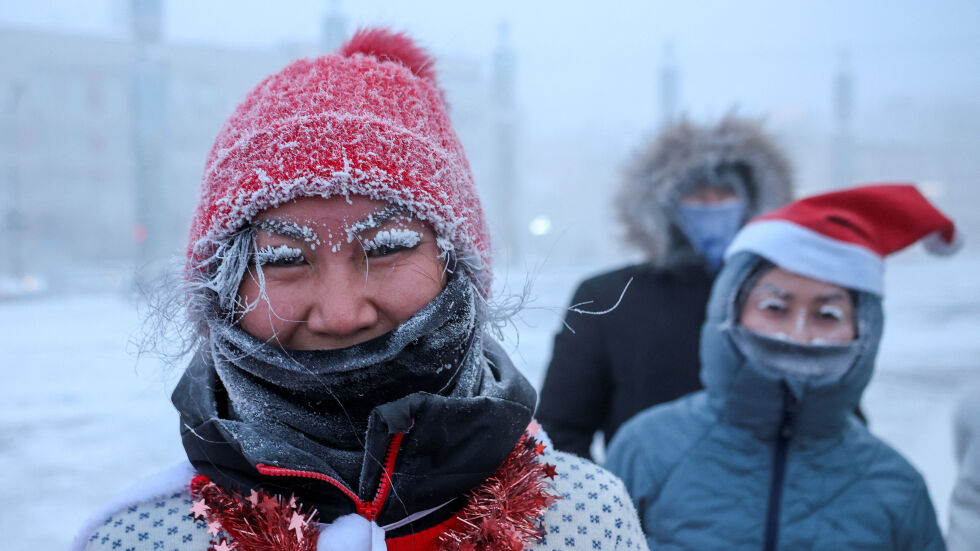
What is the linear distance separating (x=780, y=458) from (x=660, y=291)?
0.79 m

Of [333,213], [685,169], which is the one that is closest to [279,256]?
[333,213]

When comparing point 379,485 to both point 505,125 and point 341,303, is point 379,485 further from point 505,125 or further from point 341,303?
point 505,125

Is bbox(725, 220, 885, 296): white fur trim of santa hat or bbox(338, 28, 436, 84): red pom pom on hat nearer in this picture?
bbox(338, 28, 436, 84): red pom pom on hat

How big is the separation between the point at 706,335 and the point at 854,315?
0.39m

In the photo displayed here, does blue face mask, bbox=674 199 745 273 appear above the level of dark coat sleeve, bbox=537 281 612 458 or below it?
above

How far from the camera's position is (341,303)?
0.96m

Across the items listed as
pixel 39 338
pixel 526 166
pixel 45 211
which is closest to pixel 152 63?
pixel 39 338

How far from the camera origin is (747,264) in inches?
73.5

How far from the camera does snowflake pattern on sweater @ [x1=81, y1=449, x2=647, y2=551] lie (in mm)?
997

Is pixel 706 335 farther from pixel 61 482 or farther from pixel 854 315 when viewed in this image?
pixel 61 482

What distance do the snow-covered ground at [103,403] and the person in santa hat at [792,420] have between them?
47cm

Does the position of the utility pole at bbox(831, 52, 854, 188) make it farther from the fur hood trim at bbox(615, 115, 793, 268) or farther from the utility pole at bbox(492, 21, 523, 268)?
the fur hood trim at bbox(615, 115, 793, 268)

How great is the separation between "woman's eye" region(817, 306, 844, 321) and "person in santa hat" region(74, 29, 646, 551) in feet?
3.29

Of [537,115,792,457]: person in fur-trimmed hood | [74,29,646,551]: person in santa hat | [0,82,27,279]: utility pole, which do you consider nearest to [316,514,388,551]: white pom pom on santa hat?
[74,29,646,551]: person in santa hat
